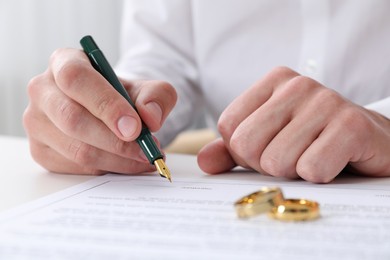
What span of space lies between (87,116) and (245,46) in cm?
47

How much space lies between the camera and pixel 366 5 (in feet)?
2.88

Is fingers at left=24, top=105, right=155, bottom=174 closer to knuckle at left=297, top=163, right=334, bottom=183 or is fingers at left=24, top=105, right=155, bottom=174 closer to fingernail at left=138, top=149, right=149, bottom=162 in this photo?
fingernail at left=138, top=149, right=149, bottom=162

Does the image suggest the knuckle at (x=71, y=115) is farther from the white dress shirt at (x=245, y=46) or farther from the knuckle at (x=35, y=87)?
the white dress shirt at (x=245, y=46)

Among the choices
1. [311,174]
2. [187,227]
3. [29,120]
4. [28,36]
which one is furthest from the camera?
[28,36]

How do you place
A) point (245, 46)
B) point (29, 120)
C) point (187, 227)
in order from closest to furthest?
point (187, 227), point (29, 120), point (245, 46)

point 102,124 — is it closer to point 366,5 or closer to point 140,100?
point 140,100

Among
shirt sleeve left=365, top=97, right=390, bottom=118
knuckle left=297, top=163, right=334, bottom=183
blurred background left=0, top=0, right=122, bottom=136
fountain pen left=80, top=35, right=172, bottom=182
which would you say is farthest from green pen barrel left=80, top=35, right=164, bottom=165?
blurred background left=0, top=0, right=122, bottom=136

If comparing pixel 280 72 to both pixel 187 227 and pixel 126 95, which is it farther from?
pixel 187 227

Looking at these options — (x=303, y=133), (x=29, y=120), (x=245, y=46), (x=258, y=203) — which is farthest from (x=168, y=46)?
(x=258, y=203)

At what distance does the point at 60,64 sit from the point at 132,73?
1.18 feet

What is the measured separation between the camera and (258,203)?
39 cm

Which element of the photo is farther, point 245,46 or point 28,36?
point 28,36

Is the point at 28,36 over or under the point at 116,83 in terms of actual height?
under

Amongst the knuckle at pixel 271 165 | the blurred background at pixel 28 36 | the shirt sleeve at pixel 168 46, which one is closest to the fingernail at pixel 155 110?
the knuckle at pixel 271 165
